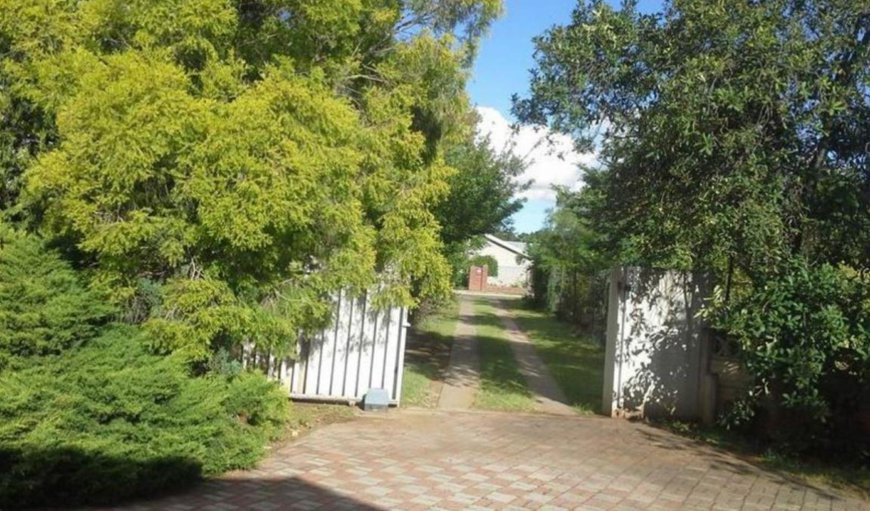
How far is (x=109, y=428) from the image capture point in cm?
508

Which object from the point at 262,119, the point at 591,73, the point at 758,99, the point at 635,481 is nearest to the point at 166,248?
the point at 262,119

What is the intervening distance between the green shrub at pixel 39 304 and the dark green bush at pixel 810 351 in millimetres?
6097

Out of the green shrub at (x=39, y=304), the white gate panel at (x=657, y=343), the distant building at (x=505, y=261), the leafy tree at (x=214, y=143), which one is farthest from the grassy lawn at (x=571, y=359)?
the distant building at (x=505, y=261)

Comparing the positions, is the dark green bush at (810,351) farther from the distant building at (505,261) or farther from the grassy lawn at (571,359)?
the distant building at (505,261)

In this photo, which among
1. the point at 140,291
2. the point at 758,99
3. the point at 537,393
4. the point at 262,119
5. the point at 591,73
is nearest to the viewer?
the point at 262,119

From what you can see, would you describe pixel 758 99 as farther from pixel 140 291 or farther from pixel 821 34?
pixel 140 291

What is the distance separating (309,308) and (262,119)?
2.19 meters

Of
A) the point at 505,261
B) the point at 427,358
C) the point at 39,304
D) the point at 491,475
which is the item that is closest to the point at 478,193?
the point at 427,358

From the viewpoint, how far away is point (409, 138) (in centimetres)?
796

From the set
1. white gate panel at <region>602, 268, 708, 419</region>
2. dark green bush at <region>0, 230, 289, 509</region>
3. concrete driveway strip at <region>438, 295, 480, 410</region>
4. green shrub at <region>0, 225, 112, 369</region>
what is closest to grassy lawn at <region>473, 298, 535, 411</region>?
concrete driveway strip at <region>438, 295, 480, 410</region>

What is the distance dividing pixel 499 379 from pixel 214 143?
26.8 feet

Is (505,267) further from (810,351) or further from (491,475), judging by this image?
(491,475)

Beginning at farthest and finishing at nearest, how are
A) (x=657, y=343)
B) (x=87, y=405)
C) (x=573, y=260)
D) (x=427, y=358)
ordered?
1. (x=573, y=260)
2. (x=427, y=358)
3. (x=657, y=343)
4. (x=87, y=405)

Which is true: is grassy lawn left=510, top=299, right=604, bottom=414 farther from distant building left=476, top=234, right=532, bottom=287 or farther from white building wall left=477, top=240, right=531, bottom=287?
distant building left=476, top=234, right=532, bottom=287
